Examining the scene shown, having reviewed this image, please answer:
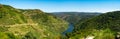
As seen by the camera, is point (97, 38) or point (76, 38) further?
point (76, 38)

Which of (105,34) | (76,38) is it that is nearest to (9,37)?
(76,38)

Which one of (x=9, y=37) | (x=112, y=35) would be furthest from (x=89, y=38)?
(x=9, y=37)

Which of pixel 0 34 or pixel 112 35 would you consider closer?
pixel 0 34

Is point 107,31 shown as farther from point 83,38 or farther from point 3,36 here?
point 3,36

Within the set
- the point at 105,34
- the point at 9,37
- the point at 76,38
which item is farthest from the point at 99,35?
the point at 9,37

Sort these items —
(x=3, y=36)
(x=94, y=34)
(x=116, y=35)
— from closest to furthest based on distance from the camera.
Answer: (x=3, y=36) < (x=116, y=35) < (x=94, y=34)

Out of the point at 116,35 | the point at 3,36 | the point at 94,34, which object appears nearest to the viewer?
the point at 3,36

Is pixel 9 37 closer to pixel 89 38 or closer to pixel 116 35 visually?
pixel 89 38

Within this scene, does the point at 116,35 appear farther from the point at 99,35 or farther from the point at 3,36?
the point at 3,36
